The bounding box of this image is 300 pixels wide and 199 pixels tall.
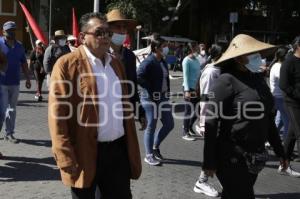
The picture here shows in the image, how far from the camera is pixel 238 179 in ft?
13.7

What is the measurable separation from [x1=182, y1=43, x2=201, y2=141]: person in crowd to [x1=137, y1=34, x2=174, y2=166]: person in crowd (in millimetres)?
1889

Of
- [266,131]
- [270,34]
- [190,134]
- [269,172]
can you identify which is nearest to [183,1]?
[270,34]

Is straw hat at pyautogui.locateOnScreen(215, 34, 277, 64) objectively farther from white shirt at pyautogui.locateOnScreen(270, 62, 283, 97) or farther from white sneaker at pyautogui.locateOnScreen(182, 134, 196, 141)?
white sneaker at pyautogui.locateOnScreen(182, 134, 196, 141)

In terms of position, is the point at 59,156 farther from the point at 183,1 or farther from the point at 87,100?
the point at 183,1

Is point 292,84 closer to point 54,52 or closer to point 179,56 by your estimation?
point 54,52

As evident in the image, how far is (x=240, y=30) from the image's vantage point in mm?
44031

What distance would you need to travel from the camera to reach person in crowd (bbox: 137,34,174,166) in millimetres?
7641

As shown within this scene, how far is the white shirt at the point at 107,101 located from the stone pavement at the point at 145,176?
2.18m

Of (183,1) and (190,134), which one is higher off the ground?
(183,1)

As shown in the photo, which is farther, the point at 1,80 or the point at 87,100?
the point at 1,80

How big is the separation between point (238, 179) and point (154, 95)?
3684 millimetres

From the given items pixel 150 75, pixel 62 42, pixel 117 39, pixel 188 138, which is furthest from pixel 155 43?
pixel 62 42

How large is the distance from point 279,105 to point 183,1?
84.4 ft

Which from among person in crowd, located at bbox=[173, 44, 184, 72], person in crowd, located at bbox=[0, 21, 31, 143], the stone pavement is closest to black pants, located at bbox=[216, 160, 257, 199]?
the stone pavement
